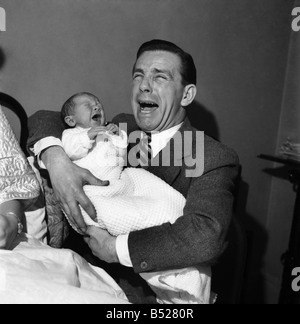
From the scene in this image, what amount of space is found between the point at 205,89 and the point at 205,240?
55.3 inches

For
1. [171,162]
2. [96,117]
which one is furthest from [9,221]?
[171,162]

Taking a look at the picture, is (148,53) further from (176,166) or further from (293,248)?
(293,248)

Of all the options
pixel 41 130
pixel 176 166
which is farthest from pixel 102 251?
pixel 41 130

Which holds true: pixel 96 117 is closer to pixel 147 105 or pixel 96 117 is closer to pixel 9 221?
pixel 147 105

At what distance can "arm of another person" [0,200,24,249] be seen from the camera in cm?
108

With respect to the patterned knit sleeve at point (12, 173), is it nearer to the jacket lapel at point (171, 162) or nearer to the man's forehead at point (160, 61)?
the jacket lapel at point (171, 162)

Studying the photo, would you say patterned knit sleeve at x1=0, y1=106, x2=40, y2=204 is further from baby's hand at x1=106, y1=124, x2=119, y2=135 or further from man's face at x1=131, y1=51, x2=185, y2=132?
man's face at x1=131, y1=51, x2=185, y2=132

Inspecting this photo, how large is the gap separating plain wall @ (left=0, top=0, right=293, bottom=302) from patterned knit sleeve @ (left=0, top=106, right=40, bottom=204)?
2.03ft

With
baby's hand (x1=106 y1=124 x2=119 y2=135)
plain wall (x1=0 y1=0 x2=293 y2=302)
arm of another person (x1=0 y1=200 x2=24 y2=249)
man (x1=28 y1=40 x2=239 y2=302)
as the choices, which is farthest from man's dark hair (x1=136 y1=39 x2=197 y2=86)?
arm of another person (x1=0 y1=200 x2=24 y2=249)

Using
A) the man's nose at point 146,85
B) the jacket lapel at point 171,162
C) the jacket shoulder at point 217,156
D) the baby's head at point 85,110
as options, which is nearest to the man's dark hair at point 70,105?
the baby's head at point 85,110

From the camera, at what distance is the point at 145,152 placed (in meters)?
1.58

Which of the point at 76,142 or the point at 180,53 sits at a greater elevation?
the point at 180,53

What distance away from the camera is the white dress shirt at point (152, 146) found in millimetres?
1206

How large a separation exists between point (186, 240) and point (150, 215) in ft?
0.45
